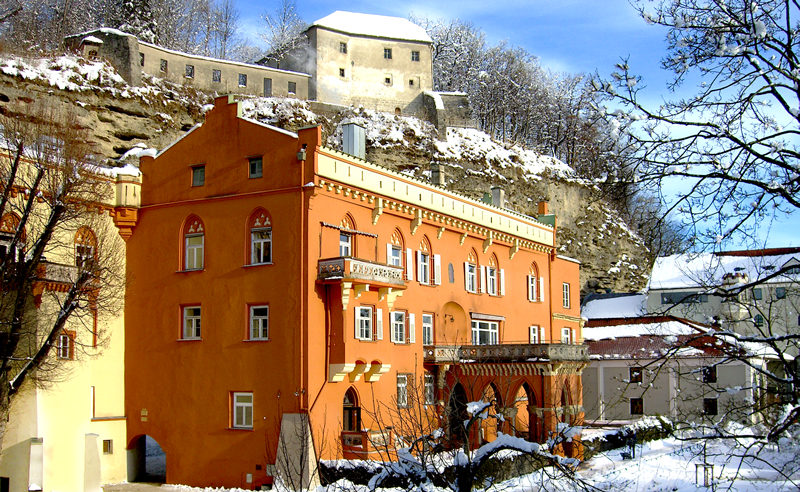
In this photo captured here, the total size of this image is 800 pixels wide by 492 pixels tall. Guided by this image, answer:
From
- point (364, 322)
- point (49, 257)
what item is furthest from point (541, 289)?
point (49, 257)

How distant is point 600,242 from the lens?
7675cm

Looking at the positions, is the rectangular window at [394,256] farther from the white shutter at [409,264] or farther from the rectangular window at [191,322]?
the rectangular window at [191,322]

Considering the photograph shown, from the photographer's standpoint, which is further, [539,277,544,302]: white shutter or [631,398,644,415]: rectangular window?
[631,398,644,415]: rectangular window

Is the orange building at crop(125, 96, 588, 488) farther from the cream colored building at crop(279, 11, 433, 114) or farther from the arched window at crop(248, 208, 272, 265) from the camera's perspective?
the cream colored building at crop(279, 11, 433, 114)

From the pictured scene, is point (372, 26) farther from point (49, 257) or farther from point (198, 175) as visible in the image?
point (49, 257)

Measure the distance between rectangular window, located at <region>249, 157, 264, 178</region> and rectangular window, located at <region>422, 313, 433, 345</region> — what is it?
10.6 m

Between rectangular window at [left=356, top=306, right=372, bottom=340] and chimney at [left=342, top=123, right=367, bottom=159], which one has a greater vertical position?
chimney at [left=342, top=123, right=367, bottom=159]

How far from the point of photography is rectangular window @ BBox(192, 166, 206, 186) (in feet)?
108

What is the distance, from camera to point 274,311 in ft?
100

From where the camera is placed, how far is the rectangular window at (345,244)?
107 feet

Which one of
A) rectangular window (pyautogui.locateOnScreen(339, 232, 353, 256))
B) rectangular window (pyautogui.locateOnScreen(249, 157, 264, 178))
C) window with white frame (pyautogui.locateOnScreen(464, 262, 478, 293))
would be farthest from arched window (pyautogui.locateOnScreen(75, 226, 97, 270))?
window with white frame (pyautogui.locateOnScreen(464, 262, 478, 293))

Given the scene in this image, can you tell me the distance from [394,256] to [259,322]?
744cm

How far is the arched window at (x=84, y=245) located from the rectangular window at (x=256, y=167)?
21.8ft

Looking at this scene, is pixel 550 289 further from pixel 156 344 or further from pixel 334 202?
pixel 156 344
